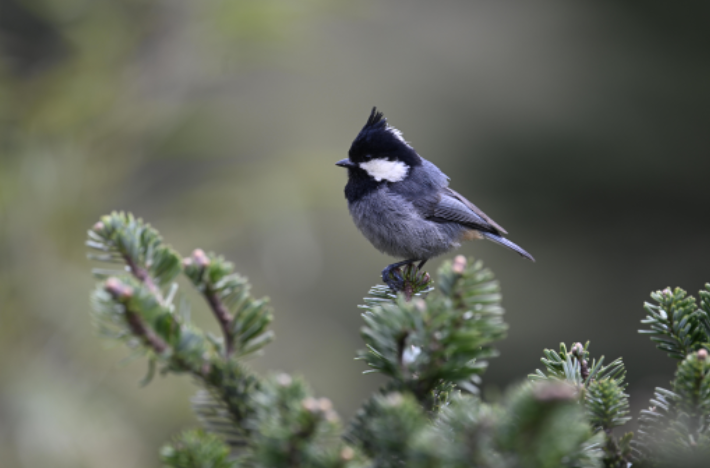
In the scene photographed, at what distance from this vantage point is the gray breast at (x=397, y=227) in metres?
1.89

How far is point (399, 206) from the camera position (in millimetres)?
1909

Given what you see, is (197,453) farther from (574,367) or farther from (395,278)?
(395,278)

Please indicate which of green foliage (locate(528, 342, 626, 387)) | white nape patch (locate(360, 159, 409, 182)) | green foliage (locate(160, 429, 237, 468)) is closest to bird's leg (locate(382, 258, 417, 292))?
white nape patch (locate(360, 159, 409, 182))

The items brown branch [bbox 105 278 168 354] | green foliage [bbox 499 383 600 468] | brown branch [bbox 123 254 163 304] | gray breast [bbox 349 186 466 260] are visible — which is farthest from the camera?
gray breast [bbox 349 186 466 260]

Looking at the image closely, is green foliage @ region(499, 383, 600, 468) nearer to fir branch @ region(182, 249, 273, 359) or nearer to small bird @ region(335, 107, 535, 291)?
fir branch @ region(182, 249, 273, 359)

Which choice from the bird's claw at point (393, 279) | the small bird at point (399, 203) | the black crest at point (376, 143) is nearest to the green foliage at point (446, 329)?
the bird's claw at point (393, 279)

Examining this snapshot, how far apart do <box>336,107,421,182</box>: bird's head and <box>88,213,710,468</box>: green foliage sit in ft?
4.34

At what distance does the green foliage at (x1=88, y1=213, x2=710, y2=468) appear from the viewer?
0.48m

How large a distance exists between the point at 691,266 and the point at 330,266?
3.54 metres

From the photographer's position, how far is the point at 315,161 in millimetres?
3219

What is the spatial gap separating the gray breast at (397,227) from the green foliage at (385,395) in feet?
3.94

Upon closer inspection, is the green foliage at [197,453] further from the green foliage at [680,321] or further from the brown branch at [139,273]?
the green foliage at [680,321]

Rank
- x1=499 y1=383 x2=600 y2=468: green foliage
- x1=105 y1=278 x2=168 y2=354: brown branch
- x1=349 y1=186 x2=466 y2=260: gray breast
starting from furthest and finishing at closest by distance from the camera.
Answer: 1. x1=349 y1=186 x2=466 y2=260: gray breast
2. x1=105 y1=278 x2=168 y2=354: brown branch
3. x1=499 y1=383 x2=600 y2=468: green foliage

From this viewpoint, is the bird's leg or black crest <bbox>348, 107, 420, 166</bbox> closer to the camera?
the bird's leg
